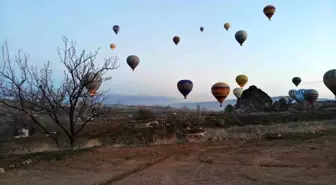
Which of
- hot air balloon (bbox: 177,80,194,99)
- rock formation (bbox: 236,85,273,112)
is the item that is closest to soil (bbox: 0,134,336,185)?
hot air balloon (bbox: 177,80,194,99)

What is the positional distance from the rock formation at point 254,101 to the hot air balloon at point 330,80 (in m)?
41.5

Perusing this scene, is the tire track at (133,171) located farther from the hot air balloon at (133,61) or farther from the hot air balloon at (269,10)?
the hot air balloon at (269,10)

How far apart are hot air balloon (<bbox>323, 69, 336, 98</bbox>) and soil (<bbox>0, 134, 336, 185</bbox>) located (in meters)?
23.9

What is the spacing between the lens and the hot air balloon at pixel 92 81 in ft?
48.6

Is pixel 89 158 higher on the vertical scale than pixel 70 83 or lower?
lower

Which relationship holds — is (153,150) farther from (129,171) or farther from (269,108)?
(269,108)

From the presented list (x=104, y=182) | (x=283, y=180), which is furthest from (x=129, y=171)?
(x=283, y=180)

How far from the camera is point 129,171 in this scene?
902 cm

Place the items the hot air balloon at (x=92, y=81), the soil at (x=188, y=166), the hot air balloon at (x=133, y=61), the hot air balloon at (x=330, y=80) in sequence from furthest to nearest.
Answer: the hot air balloon at (x=330, y=80) → the hot air balloon at (x=133, y=61) → the hot air balloon at (x=92, y=81) → the soil at (x=188, y=166)

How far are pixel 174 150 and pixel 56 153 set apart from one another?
171 inches

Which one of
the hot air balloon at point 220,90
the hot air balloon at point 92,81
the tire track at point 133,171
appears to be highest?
the hot air balloon at point 220,90

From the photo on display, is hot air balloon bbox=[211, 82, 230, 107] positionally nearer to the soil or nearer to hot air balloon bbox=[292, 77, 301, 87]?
the soil

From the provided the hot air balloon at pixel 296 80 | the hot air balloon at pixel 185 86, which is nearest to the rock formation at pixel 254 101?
the hot air balloon at pixel 296 80

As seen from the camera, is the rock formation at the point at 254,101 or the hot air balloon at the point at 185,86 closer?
the hot air balloon at the point at 185,86
